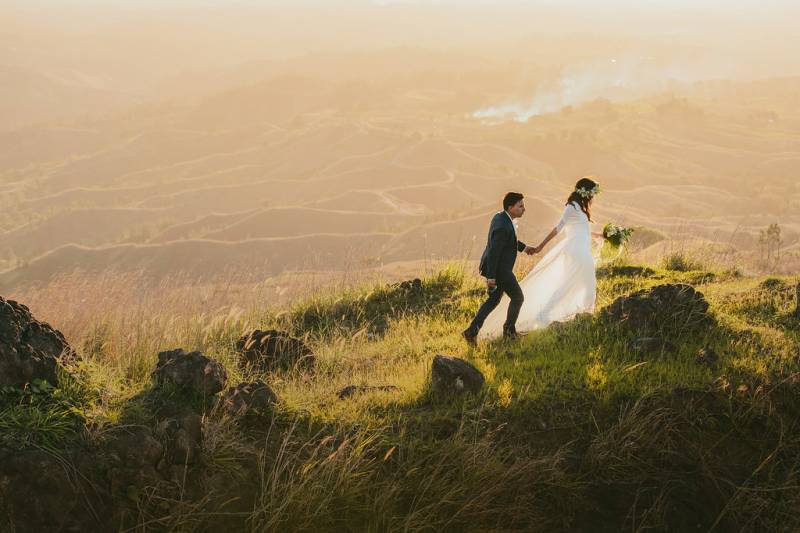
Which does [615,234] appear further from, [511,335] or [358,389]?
[358,389]

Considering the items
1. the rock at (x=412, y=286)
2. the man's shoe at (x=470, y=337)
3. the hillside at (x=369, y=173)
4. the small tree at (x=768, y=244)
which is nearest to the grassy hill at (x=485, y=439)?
the man's shoe at (x=470, y=337)

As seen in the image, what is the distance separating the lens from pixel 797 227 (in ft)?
156

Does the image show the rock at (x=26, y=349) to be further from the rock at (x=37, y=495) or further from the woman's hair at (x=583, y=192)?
the woman's hair at (x=583, y=192)

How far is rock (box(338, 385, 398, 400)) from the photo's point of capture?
5969mm

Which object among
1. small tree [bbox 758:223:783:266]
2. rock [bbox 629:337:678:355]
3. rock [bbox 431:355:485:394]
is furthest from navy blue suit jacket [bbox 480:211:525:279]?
small tree [bbox 758:223:783:266]

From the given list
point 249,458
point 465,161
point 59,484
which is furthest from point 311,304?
point 465,161

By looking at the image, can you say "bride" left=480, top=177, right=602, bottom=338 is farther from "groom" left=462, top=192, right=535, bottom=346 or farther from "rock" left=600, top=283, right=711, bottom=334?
"rock" left=600, top=283, right=711, bottom=334

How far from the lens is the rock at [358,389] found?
5969mm

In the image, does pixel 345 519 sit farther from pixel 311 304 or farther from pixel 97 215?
pixel 97 215

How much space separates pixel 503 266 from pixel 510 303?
42 centimetres

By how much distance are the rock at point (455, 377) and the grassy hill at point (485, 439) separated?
0.32 ft

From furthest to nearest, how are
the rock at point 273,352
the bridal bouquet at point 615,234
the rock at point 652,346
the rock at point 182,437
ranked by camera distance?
1. the bridal bouquet at point 615,234
2. the rock at point 273,352
3. the rock at point 652,346
4. the rock at point 182,437

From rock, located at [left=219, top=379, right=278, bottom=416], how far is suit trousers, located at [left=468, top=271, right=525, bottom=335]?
2754mm

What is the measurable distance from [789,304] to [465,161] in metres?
66.6
